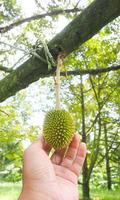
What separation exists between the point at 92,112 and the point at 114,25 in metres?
2.94

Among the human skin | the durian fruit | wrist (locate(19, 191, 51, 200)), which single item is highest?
the durian fruit

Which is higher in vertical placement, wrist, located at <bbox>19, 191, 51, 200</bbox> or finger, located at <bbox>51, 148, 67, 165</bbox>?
finger, located at <bbox>51, 148, 67, 165</bbox>

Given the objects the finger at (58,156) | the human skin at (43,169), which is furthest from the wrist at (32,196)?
the finger at (58,156)

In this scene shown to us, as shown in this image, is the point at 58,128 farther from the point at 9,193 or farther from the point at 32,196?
the point at 9,193

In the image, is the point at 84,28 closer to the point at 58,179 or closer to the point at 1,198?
the point at 58,179

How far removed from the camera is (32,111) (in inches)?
410

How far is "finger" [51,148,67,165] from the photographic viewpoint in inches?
57.1

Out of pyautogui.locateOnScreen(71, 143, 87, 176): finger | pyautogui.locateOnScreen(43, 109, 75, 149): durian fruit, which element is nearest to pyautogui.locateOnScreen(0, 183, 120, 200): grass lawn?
pyautogui.locateOnScreen(71, 143, 87, 176): finger

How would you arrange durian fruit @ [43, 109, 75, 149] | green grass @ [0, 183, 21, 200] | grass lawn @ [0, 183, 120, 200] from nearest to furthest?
durian fruit @ [43, 109, 75, 149]
grass lawn @ [0, 183, 120, 200]
green grass @ [0, 183, 21, 200]

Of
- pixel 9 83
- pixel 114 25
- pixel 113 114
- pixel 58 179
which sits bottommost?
pixel 58 179

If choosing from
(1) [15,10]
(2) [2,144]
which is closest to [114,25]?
(1) [15,10]

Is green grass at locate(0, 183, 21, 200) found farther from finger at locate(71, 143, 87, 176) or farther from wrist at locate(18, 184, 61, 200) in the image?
wrist at locate(18, 184, 61, 200)

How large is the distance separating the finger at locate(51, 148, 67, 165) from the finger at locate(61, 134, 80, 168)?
0.03 m

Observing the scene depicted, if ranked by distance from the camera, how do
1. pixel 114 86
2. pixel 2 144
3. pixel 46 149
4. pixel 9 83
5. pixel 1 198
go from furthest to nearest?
pixel 1 198
pixel 114 86
pixel 2 144
pixel 9 83
pixel 46 149
